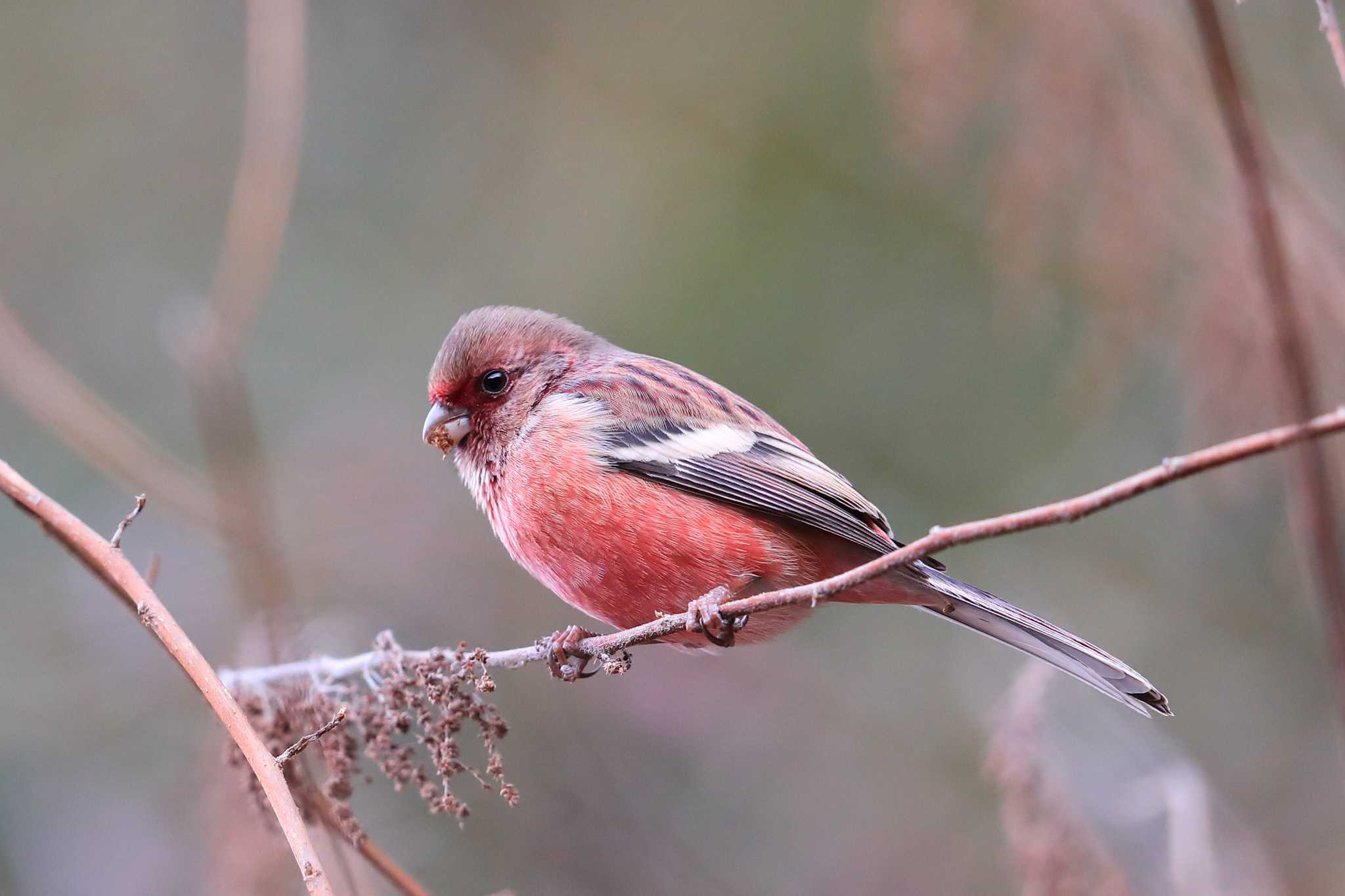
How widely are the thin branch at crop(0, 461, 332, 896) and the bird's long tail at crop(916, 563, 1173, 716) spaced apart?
2.43 meters

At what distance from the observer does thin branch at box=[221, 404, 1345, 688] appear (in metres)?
1.92

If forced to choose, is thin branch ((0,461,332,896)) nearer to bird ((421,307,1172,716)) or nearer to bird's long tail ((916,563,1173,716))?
bird ((421,307,1172,716))

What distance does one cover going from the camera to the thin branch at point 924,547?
1915 millimetres

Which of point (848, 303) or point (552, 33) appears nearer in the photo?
point (848, 303)

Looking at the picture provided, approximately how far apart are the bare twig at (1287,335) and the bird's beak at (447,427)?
3.69 m

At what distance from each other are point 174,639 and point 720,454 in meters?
2.35

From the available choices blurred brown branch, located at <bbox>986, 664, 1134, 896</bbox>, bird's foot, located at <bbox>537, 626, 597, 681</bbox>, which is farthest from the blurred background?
bird's foot, located at <bbox>537, 626, 597, 681</bbox>

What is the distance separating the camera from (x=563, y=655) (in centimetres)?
410

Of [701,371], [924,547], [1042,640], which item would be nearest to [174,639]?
[924,547]

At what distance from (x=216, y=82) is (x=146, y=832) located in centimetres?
765

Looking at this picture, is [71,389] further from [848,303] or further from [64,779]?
[848,303]

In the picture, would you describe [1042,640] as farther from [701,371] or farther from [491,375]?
[701,371]

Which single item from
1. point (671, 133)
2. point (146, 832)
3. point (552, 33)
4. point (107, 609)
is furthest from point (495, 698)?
point (552, 33)

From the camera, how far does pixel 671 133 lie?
10.9m
